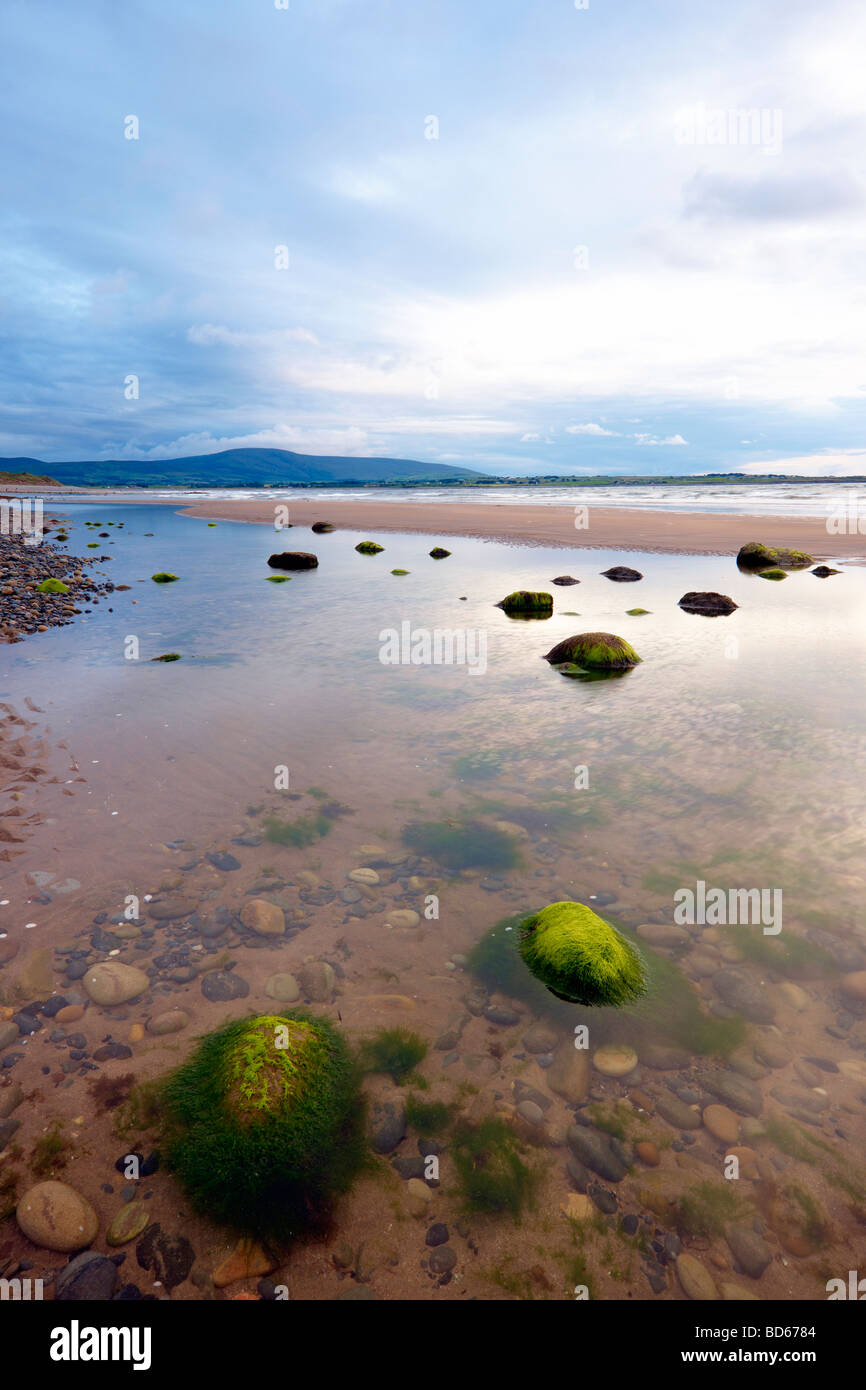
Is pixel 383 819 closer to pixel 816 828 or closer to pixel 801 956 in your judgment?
pixel 801 956

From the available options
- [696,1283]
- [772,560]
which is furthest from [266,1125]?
[772,560]

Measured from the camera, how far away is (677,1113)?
368cm

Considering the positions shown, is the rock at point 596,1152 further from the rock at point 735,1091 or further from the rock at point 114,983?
the rock at point 114,983

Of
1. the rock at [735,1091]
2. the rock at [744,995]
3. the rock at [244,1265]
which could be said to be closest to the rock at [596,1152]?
the rock at [735,1091]

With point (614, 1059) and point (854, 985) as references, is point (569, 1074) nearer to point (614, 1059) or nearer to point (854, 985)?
point (614, 1059)

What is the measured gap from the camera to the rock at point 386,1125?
3514 mm

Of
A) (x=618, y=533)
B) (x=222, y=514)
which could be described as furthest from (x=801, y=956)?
(x=222, y=514)

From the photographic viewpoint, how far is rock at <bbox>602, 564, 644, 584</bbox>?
77.0ft

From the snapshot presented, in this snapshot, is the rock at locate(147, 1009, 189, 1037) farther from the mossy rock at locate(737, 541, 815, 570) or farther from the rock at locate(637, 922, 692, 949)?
the mossy rock at locate(737, 541, 815, 570)

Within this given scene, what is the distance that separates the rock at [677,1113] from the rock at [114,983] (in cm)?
360

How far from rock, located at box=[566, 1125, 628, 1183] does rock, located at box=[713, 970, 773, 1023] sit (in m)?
1.51

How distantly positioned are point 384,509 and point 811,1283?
222 ft

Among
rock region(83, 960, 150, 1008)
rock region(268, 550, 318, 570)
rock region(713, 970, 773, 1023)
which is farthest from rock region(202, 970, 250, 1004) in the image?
rock region(268, 550, 318, 570)

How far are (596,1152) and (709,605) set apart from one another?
57.1 feet
